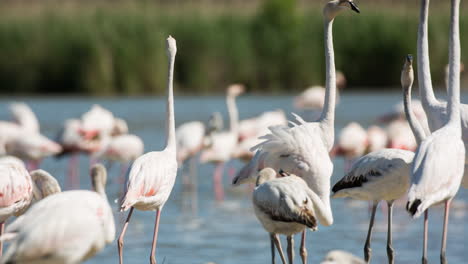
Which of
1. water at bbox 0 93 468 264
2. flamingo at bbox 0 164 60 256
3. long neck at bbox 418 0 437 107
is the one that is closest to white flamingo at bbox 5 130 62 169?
water at bbox 0 93 468 264

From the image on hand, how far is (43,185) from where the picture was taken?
6996 mm

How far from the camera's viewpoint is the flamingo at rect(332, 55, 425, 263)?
22.6 ft

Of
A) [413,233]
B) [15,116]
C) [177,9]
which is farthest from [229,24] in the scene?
[413,233]

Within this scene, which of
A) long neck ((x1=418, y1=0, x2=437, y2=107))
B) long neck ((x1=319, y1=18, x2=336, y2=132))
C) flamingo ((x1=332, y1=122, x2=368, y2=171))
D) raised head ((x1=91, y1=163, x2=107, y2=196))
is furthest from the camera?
flamingo ((x1=332, y1=122, x2=368, y2=171))

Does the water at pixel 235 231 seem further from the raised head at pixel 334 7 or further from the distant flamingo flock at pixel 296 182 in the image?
the raised head at pixel 334 7

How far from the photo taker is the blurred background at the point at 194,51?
2578 centimetres

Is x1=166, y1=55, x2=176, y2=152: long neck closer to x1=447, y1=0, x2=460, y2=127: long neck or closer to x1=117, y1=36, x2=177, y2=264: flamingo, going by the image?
x1=117, y1=36, x2=177, y2=264: flamingo

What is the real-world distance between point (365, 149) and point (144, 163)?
708 centimetres

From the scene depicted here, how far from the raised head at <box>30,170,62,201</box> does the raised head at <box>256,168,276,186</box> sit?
1529 mm

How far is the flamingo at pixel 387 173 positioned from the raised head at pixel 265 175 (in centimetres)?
81

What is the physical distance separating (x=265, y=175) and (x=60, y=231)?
1.95 meters

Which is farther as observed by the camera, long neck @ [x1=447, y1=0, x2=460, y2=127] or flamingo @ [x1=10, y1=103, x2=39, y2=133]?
flamingo @ [x1=10, y1=103, x2=39, y2=133]

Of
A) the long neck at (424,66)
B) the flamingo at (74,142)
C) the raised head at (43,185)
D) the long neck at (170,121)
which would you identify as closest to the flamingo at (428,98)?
the long neck at (424,66)

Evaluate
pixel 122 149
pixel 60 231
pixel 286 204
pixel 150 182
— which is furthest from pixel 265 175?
pixel 122 149
